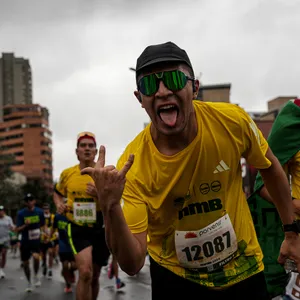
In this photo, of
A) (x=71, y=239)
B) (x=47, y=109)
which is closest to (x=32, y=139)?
(x=47, y=109)

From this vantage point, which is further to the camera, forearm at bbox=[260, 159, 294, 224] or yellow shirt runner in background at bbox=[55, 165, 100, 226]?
yellow shirt runner in background at bbox=[55, 165, 100, 226]

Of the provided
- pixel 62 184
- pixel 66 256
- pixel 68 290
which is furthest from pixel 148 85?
pixel 68 290

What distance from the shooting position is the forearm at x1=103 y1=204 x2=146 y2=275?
2910 mm

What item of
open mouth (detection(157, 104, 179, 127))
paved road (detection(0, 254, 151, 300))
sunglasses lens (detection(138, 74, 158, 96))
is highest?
sunglasses lens (detection(138, 74, 158, 96))

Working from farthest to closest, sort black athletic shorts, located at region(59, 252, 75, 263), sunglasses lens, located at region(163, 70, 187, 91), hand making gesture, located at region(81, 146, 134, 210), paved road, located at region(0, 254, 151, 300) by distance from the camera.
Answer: black athletic shorts, located at region(59, 252, 75, 263), paved road, located at region(0, 254, 151, 300), sunglasses lens, located at region(163, 70, 187, 91), hand making gesture, located at region(81, 146, 134, 210)

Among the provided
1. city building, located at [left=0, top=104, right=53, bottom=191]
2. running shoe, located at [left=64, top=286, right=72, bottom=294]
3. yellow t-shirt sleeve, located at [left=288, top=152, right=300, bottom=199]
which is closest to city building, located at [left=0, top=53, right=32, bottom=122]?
city building, located at [left=0, top=104, right=53, bottom=191]

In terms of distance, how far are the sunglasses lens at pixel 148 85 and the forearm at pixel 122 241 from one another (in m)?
0.83

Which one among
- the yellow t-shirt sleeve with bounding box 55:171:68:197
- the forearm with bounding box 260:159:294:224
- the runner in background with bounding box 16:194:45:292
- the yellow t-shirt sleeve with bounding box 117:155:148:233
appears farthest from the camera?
the runner in background with bounding box 16:194:45:292

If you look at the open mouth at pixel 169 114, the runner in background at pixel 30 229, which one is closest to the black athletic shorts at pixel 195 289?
the open mouth at pixel 169 114

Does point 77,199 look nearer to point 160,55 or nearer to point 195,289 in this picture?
point 195,289

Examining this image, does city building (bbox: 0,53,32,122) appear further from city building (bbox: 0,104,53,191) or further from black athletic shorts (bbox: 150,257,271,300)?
black athletic shorts (bbox: 150,257,271,300)

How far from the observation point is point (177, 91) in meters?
3.43

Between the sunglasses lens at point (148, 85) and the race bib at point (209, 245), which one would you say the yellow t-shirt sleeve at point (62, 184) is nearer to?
the race bib at point (209, 245)

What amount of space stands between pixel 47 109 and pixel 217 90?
322 ft
